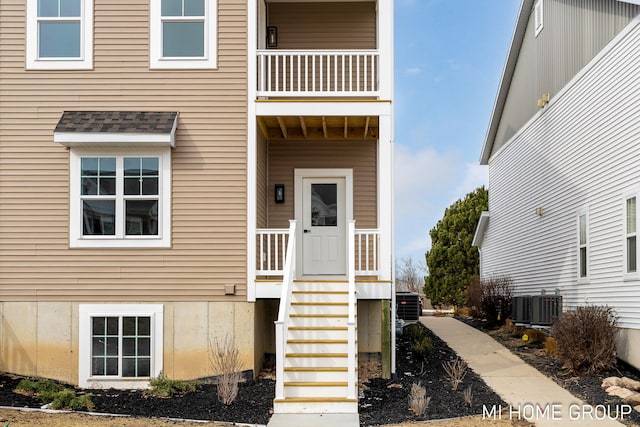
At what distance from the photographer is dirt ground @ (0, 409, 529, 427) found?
10.3 meters

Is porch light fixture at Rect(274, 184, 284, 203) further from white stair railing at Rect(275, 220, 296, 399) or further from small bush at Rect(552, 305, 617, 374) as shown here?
small bush at Rect(552, 305, 617, 374)

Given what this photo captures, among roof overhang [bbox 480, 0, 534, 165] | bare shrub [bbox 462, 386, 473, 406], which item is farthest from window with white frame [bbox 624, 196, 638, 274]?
roof overhang [bbox 480, 0, 534, 165]

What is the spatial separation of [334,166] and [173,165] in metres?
3.54

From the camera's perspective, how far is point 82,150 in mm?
13578

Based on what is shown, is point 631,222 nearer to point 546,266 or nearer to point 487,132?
point 546,266

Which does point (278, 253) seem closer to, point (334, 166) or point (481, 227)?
point (334, 166)

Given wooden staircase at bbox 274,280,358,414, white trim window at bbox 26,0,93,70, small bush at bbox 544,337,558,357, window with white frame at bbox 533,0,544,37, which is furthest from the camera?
window with white frame at bbox 533,0,544,37

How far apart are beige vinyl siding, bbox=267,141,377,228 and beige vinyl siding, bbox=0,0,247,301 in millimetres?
2265

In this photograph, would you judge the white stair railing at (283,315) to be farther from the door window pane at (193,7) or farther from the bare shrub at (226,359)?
the door window pane at (193,7)

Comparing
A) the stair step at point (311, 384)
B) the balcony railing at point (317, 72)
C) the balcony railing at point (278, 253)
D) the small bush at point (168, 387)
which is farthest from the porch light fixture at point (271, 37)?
the stair step at point (311, 384)

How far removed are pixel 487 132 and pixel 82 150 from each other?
50.2 ft

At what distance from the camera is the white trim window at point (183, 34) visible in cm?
1375

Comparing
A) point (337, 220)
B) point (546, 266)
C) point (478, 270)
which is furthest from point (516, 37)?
point (478, 270)

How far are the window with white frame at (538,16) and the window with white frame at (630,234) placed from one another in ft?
23.7
